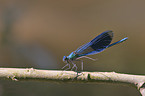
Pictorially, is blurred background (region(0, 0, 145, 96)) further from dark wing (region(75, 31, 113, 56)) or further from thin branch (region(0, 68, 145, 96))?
thin branch (region(0, 68, 145, 96))

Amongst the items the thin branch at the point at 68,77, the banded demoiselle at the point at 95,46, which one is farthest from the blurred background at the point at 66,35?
the thin branch at the point at 68,77

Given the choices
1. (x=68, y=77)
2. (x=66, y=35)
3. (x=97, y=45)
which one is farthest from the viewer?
(x=66, y=35)

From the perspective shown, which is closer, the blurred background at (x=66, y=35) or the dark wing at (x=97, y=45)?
the dark wing at (x=97, y=45)

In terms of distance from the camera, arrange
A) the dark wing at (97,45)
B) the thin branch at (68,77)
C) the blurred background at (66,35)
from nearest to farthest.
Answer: the thin branch at (68,77) → the dark wing at (97,45) → the blurred background at (66,35)

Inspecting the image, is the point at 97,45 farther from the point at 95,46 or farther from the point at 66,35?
the point at 66,35

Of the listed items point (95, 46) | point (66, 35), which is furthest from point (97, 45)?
point (66, 35)

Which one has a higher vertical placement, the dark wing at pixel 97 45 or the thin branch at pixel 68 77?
the dark wing at pixel 97 45

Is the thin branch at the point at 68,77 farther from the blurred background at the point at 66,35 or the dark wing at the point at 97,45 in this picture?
the blurred background at the point at 66,35

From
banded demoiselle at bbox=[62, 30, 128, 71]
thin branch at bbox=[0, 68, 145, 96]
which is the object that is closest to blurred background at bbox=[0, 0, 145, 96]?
banded demoiselle at bbox=[62, 30, 128, 71]
